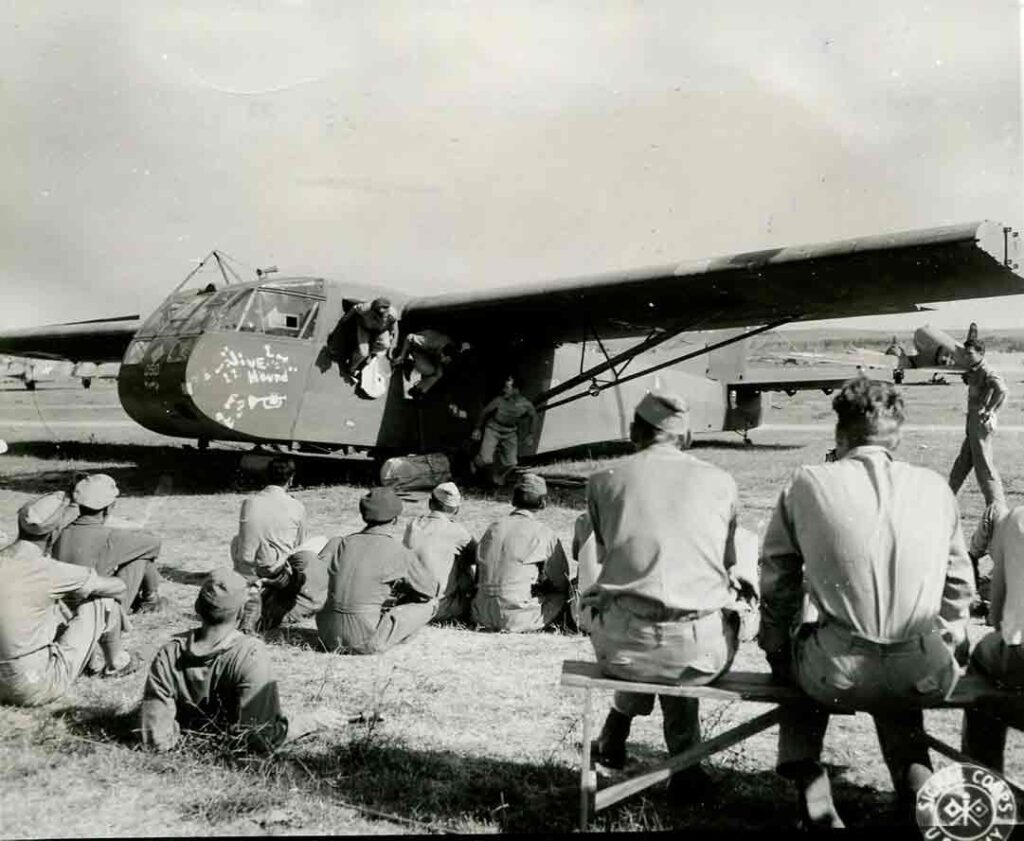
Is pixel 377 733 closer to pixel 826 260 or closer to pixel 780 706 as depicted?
pixel 780 706

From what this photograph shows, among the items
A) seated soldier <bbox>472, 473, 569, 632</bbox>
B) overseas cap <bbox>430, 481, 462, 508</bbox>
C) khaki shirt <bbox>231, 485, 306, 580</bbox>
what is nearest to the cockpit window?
khaki shirt <bbox>231, 485, 306, 580</bbox>

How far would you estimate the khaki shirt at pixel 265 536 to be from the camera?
6480 mm

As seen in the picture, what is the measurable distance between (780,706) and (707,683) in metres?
0.29

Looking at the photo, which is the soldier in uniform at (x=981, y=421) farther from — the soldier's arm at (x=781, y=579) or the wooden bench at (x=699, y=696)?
the soldier's arm at (x=781, y=579)

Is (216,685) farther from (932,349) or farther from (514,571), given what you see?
(932,349)

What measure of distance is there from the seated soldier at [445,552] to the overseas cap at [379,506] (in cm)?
70

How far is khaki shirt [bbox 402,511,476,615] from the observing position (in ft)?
20.7

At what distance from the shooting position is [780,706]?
3.40 m

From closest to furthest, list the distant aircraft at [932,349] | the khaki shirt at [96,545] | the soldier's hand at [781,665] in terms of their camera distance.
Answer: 1. the soldier's hand at [781,665]
2. the khaki shirt at [96,545]
3. the distant aircraft at [932,349]

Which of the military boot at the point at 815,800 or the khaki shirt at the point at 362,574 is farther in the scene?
the khaki shirt at the point at 362,574

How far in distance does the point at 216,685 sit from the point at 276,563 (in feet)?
8.22

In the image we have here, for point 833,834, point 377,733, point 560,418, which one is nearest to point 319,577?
point 377,733

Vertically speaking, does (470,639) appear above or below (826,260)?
below

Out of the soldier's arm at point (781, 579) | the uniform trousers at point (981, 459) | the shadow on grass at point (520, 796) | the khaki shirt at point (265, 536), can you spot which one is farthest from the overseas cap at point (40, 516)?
the uniform trousers at point (981, 459)
